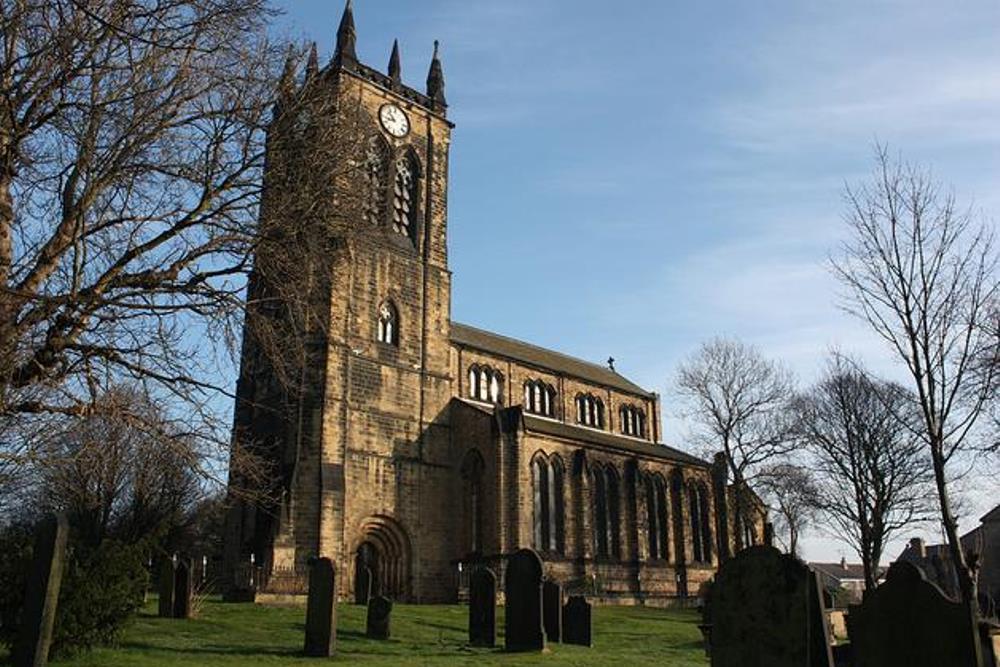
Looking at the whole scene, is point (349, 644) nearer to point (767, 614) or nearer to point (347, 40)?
point (767, 614)

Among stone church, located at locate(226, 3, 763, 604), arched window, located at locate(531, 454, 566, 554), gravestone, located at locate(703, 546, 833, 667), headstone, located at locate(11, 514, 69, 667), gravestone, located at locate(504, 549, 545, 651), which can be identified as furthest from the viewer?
arched window, located at locate(531, 454, 566, 554)

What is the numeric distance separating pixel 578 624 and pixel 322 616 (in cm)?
613

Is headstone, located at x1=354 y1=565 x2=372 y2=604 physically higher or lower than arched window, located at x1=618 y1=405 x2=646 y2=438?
lower

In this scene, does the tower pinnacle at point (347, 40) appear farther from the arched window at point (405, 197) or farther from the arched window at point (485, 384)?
the arched window at point (485, 384)

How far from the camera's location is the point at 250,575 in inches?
972

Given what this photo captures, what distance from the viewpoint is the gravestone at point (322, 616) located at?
1350 centimetres

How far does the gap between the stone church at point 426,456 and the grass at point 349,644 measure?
4.57 metres

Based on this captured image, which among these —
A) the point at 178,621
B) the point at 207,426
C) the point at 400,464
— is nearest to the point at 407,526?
the point at 400,464

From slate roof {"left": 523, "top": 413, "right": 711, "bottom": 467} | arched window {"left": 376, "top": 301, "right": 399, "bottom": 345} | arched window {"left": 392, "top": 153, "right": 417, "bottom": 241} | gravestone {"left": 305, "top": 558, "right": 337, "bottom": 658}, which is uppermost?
arched window {"left": 392, "top": 153, "right": 417, "bottom": 241}

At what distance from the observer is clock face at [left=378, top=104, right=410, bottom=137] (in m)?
34.2

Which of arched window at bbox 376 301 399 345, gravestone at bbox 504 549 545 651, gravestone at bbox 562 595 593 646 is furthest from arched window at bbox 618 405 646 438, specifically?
gravestone at bbox 504 549 545 651

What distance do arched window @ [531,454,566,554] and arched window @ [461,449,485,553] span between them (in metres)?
2.31

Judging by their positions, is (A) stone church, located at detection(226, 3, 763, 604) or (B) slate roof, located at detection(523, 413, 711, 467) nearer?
(A) stone church, located at detection(226, 3, 763, 604)

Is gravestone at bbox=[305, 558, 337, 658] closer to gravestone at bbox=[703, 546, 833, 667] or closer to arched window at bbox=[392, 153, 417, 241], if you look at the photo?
gravestone at bbox=[703, 546, 833, 667]
